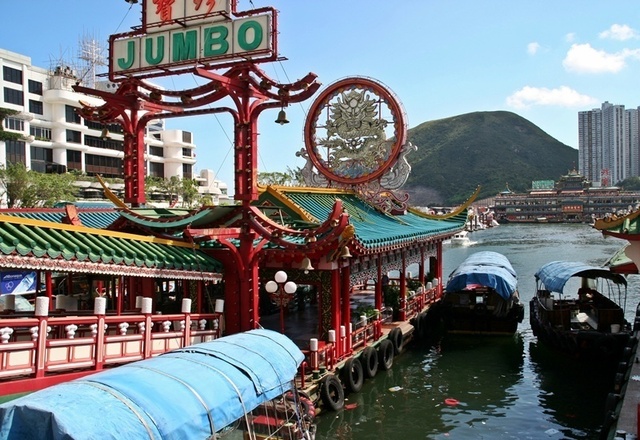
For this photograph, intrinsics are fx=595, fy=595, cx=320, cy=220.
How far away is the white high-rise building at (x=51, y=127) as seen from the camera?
1813 inches

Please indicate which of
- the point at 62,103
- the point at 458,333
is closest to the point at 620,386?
the point at 458,333

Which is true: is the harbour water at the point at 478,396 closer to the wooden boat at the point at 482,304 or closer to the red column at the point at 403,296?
the wooden boat at the point at 482,304

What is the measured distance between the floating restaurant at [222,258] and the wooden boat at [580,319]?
176 inches

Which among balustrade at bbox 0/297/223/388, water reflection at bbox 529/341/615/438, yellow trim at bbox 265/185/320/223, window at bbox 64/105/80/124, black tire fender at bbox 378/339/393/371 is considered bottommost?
water reflection at bbox 529/341/615/438

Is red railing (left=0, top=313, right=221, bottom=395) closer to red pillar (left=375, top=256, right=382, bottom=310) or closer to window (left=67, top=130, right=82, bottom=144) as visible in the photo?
red pillar (left=375, top=256, right=382, bottom=310)

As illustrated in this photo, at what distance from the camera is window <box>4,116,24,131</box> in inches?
1785

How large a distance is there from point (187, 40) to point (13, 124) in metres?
37.9

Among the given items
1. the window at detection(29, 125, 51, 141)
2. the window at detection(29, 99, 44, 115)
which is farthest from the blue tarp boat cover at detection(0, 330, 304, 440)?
the window at detection(29, 99, 44, 115)

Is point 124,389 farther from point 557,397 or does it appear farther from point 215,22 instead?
point 557,397

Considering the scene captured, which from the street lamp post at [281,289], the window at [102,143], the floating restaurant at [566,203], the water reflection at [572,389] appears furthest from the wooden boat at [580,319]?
the floating restaurant at [566,203]

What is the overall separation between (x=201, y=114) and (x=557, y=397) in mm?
11922

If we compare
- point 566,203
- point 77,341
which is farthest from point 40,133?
point 566,203

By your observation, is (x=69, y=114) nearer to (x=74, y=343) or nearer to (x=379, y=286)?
(x=379, y=286)

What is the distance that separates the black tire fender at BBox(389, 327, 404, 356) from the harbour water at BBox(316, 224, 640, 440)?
547mm
